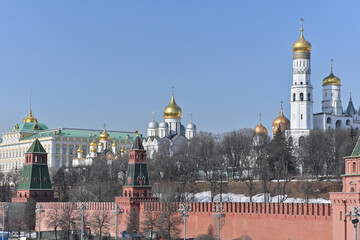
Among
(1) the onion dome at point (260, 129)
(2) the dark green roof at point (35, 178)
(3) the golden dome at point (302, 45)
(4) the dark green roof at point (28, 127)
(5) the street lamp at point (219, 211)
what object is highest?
(3) the golden dome at point (302, 45)

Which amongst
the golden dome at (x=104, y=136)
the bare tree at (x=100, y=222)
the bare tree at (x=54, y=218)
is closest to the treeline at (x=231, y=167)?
the bare tree at (x=54, y=218)

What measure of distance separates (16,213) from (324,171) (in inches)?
1311

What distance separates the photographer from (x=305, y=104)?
344ft

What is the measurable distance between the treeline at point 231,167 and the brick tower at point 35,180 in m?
7.15

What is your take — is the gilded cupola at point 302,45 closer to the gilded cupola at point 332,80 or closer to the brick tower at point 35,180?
the gilded cupola at point 332,80

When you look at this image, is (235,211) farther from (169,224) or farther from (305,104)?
(305,104)

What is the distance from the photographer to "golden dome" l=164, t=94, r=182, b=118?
125875 mm

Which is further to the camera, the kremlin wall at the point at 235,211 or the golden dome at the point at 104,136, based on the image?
the golden dome at the point at 104,136

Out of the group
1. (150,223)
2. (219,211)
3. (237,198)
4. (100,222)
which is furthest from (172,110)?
(219,211)

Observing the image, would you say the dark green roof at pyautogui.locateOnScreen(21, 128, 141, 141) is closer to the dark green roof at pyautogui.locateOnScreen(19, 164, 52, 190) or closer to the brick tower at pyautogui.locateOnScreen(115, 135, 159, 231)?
the dark green roof at pyautogui.locateOnScreen(19, 164, 52, 190)

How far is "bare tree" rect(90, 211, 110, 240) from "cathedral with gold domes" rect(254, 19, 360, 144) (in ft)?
114

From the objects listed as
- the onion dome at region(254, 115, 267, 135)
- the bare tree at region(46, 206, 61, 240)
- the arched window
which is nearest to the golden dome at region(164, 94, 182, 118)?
the onion dome at region(254, 115, 267, 135)

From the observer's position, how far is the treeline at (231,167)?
279ft

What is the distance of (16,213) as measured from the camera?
77062 millimetres
